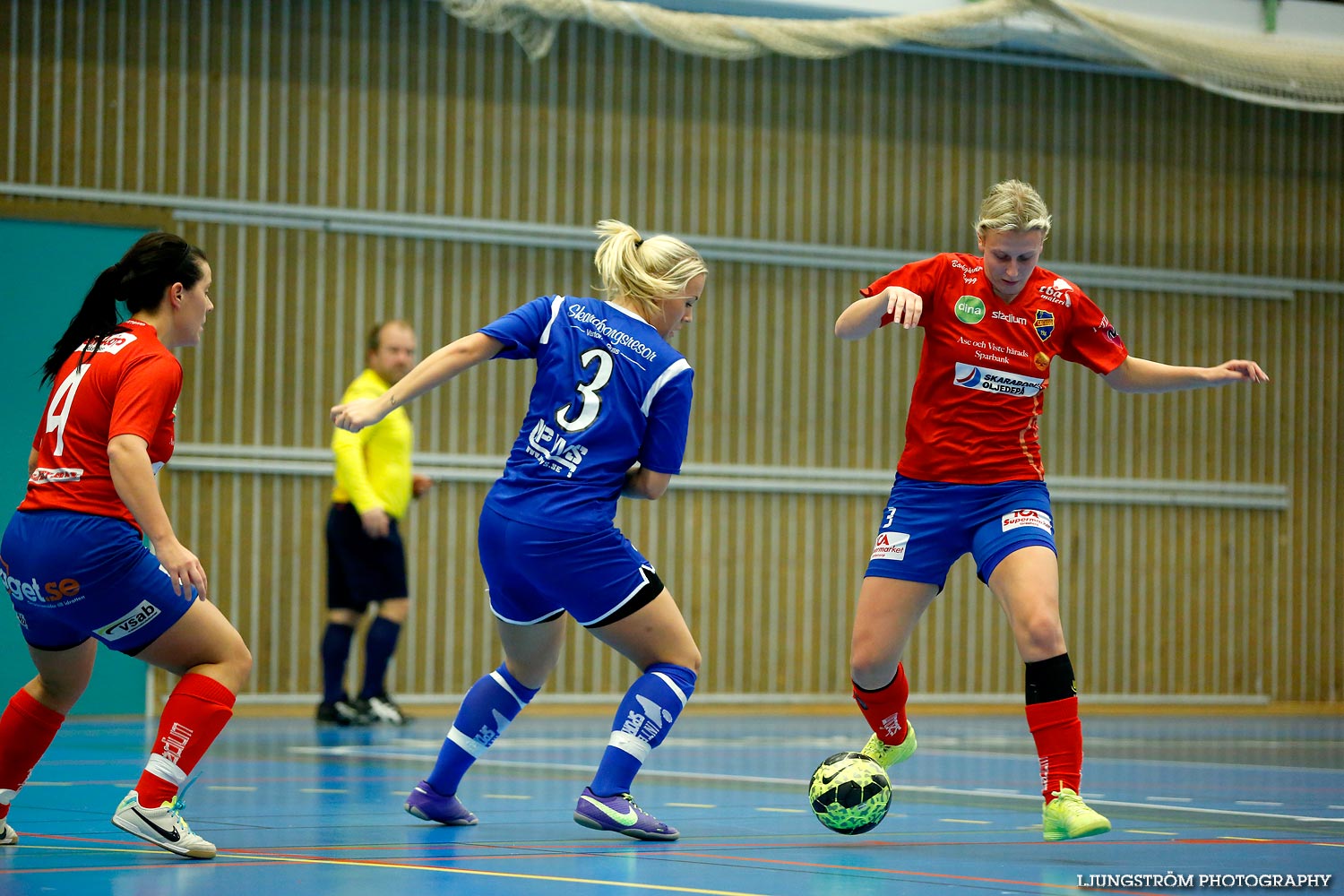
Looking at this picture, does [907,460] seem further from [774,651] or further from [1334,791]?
[774,651]

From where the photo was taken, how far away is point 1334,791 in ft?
24.0

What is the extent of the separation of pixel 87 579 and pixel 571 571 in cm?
133

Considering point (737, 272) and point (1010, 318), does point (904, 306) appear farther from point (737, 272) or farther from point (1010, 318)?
point (737, 272)

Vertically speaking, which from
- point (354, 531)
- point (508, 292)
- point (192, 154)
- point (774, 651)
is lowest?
point (774, 651)

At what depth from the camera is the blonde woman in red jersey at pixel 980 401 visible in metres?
5.32

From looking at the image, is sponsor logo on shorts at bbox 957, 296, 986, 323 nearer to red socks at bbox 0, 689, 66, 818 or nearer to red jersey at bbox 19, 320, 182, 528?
red jersey at bbox 19, 320, 182, 528

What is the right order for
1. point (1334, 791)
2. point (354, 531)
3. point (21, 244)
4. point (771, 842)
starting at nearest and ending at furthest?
point (771, 842) < point (1334, 791) < point (354, 531) < point (21, 244)

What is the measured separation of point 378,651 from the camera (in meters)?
11.0

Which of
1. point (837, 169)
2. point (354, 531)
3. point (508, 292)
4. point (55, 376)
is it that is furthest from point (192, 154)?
point (55, 376)

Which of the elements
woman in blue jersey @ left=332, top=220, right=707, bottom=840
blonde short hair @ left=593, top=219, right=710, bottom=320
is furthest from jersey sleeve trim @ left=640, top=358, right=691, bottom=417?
blonde short hair @ left=593, top=219, right=710, bottom=320

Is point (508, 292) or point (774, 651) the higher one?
point (508, 292)

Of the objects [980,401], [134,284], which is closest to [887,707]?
[980,401]

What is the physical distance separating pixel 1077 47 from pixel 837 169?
2.92 meters

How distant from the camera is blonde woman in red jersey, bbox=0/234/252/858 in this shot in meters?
4.39
